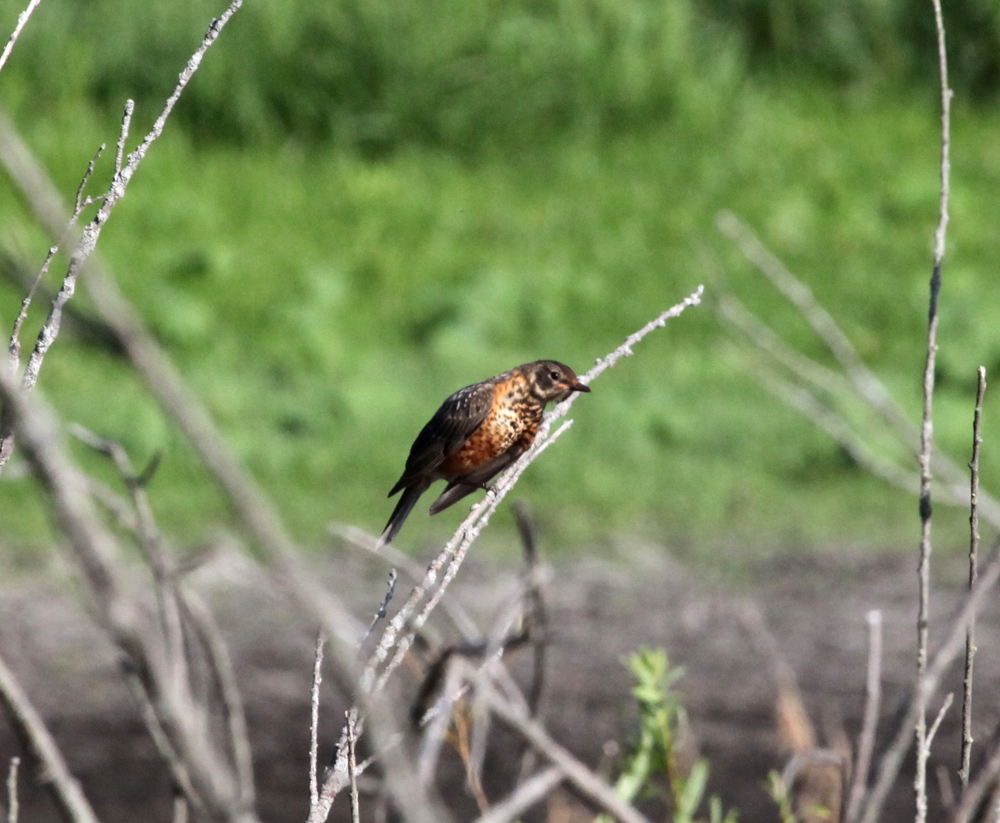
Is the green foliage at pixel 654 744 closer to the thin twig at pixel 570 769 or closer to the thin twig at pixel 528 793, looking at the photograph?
the thin twig at pixel 528 793

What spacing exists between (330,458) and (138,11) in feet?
16.5

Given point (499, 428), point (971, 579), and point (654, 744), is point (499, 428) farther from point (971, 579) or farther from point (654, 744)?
point (971, 579)

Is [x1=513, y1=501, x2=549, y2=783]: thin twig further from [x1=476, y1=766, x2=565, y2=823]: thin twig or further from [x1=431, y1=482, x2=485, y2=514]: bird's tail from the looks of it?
[x1=476, y1=766, x2=565, y2=823]: thin twig

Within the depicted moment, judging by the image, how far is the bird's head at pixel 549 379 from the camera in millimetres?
2660

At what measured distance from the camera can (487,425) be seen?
2.85 m

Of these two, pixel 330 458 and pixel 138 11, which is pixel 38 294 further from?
pixel 138 11

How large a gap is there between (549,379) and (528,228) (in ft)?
29.5

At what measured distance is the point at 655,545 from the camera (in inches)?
324

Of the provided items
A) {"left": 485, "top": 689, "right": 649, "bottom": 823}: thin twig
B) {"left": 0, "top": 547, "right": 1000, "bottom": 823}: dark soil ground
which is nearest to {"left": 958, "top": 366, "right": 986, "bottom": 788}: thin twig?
{"left": 485, "top": 689, "right": 649, "bottom": 823}: thin twig

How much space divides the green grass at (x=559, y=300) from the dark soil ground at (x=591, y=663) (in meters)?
0.44

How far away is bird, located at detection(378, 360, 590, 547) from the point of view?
2.71 metres

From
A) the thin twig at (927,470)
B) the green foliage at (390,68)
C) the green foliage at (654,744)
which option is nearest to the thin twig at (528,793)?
the thin twig at (927,470)

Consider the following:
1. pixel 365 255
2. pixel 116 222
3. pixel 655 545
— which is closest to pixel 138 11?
pixel 116 222

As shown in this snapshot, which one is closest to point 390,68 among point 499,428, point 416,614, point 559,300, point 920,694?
point 559,300
